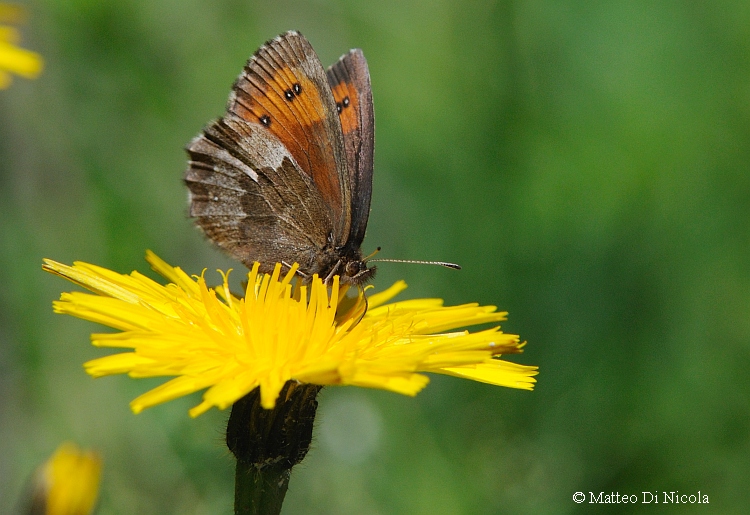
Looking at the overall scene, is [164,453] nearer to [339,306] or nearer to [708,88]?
[339,306]

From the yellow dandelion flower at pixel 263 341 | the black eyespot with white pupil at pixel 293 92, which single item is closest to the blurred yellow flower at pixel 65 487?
the yellow dandelion flower at pixel 263 341

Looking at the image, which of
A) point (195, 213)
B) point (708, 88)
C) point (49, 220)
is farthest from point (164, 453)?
point (708, 88)

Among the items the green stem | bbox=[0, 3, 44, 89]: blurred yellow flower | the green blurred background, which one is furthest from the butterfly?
the green stem

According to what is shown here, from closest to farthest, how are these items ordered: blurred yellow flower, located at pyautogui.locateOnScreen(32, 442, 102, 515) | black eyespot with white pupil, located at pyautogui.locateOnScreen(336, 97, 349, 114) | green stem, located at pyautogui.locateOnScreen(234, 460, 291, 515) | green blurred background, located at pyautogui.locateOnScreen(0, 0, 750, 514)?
green stem, located at pyautogui.locateOnScreen(234, 460, 291, 515) → blurred yellow flower, located at pyautogui.locateOnScreen(32, 442, 102, 515) → black eyespot with white pupil, located at pyautogui.locateOnScreen(336, 97, 349, 114) → green blurred background, located at pyautogui.locateOnScreen(0, 0, 750, 514)

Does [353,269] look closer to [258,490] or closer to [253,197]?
[253,197]

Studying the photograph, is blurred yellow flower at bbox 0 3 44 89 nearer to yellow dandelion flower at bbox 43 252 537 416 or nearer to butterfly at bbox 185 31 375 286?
butterfly at bbox 185 31 375 286

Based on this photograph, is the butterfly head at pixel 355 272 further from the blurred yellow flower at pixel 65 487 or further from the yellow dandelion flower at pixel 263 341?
the blurred yellow flower at pixel 65 487

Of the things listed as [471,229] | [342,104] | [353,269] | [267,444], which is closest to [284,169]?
[342,104]
